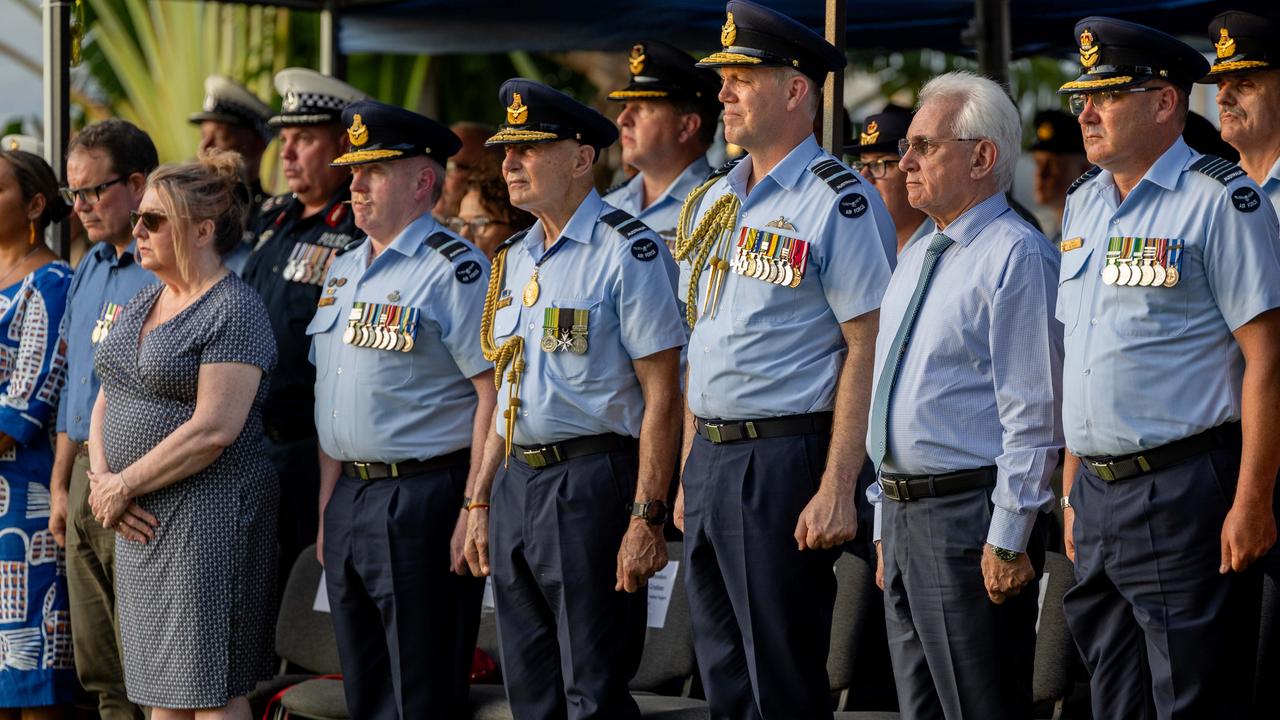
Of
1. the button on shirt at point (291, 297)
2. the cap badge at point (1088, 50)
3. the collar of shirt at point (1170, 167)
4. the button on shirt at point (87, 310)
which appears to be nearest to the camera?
the collar of shirt at point (1170, 167)

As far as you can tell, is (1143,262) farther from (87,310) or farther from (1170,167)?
(87,310)

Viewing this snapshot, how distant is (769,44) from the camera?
4098 mm

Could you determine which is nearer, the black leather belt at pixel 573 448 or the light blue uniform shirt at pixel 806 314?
the light blue uniform shirt at pixel 806 314

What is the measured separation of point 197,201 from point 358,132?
1.67 ft

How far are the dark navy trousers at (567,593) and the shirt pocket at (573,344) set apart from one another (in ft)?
0.76

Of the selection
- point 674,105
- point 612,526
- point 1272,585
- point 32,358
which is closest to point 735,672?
point 612,526

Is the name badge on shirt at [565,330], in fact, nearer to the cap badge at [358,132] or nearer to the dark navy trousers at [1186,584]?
the cap badge at [358,132]

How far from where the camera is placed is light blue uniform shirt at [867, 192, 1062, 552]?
11.9 ft

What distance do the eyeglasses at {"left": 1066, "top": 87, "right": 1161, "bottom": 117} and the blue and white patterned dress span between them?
3558mm

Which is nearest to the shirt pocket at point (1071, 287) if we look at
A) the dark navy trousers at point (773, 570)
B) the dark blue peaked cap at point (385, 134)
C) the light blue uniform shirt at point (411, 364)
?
the dark navy trousers at point (773, 570)

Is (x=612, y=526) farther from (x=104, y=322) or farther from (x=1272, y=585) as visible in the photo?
(x=104, y=322)

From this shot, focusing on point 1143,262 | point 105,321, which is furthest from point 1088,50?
point 105,321

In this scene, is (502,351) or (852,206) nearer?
(852,206)

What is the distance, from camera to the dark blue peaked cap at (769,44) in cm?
409
